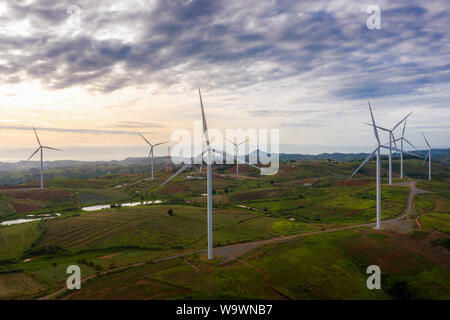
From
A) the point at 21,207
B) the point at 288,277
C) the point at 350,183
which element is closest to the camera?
the point at 288,277

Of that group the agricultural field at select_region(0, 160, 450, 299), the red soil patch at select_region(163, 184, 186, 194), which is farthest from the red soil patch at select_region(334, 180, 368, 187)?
the red soil patch at select_region(163, 184, 186, 194)

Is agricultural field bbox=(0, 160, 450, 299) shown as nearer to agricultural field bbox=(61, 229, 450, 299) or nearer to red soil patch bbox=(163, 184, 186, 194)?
agricultural field bbox=(61, 229, 450, 299)

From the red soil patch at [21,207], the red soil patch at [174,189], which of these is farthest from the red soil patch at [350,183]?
the red soil patch at [21,207]

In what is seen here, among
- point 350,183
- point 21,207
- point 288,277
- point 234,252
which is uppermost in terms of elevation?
point 350,183

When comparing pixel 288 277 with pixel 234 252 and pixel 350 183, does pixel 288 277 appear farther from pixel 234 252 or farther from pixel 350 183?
pixel 350 183

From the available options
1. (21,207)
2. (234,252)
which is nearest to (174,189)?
(21,207)

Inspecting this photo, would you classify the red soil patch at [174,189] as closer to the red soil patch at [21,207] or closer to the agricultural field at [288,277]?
the red soil patch at [21,207]

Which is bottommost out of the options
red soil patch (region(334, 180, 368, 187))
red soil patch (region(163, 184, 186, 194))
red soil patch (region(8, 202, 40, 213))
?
red soil patch (region(8, 202, 40, 213))

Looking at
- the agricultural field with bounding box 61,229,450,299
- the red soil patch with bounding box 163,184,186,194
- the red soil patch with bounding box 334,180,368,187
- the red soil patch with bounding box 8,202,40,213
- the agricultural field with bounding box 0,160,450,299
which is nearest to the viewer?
the agricultural field with bounding box 61,229,450,299
